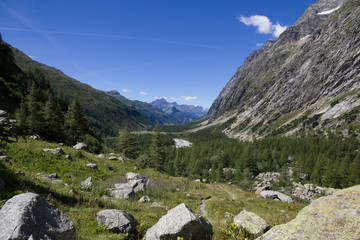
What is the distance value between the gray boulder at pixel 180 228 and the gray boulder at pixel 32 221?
2826 mm

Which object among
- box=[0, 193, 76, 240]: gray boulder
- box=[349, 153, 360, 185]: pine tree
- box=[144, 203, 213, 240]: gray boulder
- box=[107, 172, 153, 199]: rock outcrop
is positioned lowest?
box=[349, 153, 360, 185]: pine tree

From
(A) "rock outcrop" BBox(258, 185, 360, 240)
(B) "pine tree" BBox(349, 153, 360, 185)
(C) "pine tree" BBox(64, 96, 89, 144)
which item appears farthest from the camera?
(B) "pine tree" BBox(349, 153, 360, 185)

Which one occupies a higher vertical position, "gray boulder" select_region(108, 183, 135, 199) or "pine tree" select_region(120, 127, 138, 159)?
"gray boulder" select_region(108, 183, 135, 199)

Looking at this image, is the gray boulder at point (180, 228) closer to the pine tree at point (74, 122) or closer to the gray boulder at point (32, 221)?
the gray boulder at point (32, 221)

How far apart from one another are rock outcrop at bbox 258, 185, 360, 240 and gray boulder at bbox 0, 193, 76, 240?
5.79 m

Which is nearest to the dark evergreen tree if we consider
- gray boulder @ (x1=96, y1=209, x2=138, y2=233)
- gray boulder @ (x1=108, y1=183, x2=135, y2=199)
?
gray boulder @ (x1=108, y1=183, x2=135, y2=199)

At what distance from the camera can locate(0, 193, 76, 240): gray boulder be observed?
365 centimetres

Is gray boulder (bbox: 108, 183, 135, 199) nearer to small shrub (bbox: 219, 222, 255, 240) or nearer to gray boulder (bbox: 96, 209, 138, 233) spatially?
gray boulder (bbox: 96, 209, 138, 233)

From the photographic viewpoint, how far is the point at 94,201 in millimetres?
9562

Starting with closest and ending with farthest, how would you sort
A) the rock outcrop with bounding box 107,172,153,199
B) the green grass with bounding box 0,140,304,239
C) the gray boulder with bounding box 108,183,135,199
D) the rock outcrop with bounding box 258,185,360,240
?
the rock outcrop with bounding box 258,185,360,240
the green grass with bounding box 0,140,304,239
the gray boulder with bounding box 108,183,135,199
the rock outcrop with bounding box 107,172,153,199

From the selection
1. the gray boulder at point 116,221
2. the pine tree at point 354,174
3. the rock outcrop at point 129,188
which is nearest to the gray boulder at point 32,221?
the gray boulder at point 116,221

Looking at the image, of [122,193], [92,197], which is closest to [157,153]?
[122,193]

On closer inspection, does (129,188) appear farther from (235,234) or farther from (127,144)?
(127,144)

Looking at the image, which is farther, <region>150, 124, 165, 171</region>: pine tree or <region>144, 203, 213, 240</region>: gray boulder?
<region>150, 124, 165, 171</region>: pine tree
